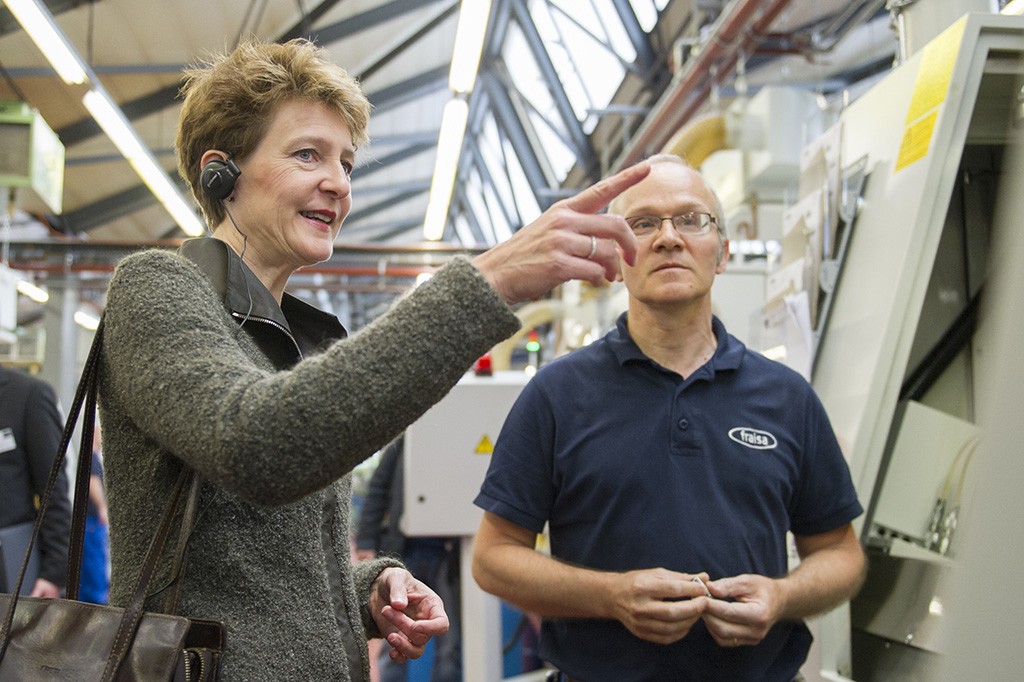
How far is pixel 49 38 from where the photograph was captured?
5094mm

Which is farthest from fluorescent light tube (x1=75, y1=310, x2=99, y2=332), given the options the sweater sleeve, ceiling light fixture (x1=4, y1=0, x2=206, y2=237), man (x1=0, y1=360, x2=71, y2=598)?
the sweater sleeve

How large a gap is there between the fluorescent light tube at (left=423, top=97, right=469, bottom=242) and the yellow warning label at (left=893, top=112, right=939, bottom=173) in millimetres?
4587

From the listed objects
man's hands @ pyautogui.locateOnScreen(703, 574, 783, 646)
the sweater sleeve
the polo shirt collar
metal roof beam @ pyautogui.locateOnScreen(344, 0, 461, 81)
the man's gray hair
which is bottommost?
man's hands @ pyautogui.locateOnScreen(703, 574, 783, 646)

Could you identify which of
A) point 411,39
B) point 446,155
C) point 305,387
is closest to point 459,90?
point 446,155

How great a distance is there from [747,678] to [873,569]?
0.89 meters

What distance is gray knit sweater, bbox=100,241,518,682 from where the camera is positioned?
79 centimetres

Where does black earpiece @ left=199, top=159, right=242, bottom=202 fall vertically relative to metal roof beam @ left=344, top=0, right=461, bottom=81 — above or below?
below

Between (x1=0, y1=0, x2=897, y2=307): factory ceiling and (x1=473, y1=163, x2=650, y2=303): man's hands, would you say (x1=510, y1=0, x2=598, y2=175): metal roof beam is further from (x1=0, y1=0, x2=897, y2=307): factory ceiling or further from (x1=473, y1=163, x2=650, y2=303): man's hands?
(x1=473, y1=163, x2=650, y2=303): man's hands

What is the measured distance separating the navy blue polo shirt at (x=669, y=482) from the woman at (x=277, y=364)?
47 cm

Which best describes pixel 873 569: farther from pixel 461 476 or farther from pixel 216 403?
pixel 216 403

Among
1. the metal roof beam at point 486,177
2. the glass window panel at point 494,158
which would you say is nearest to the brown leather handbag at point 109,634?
the glass window panel at point 494,158

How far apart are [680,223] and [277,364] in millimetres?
1136

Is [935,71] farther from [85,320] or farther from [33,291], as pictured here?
[85,320]

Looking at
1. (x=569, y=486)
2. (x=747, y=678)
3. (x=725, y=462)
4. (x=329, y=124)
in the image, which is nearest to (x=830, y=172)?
(x=725, y=462)
